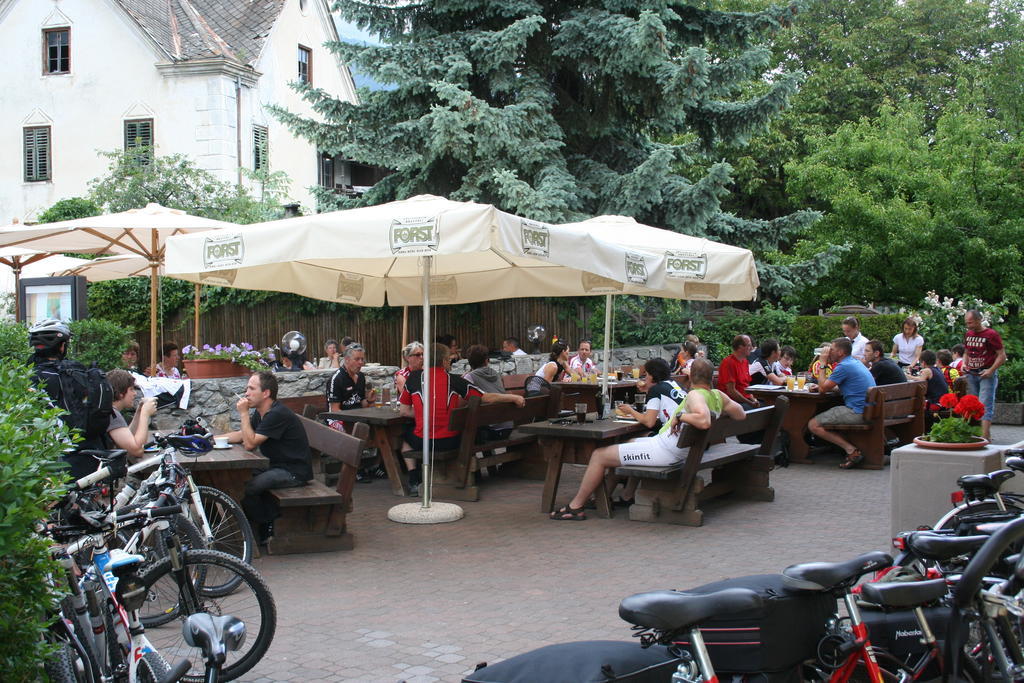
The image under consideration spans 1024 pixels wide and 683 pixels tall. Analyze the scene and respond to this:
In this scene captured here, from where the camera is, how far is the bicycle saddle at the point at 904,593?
3.43 m

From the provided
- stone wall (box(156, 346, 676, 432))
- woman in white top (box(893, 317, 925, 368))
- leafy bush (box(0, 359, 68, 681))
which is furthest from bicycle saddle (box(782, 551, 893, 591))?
woman in white top (box(893, 317, 925, 368))

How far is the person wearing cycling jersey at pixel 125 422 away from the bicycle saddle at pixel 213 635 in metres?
4.04

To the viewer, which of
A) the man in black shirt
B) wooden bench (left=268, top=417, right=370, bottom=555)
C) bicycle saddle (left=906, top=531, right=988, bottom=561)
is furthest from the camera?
the man in black shirt

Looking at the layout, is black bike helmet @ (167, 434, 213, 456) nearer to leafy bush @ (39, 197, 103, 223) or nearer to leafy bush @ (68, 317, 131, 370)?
leafy bush @ (68, 317, 131, 370)

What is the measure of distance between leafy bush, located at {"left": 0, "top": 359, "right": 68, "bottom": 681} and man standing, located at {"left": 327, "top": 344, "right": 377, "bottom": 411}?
8.08 meters

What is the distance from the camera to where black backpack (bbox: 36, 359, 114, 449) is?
6387 mm

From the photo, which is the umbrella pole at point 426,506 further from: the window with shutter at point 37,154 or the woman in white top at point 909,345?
the window with shutter at point 37,154

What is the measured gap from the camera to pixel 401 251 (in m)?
7.98

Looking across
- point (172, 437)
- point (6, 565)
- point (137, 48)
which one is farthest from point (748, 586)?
point (137, 48)

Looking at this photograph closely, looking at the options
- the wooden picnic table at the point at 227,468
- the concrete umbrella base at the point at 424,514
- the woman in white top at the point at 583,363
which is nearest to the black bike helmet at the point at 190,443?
the wooden picnic table at the point at 227,468

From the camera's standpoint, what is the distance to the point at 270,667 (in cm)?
538

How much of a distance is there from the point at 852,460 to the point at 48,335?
9251 millimetres

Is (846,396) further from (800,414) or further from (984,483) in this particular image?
(984,483)

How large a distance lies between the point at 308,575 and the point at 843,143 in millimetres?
21826
